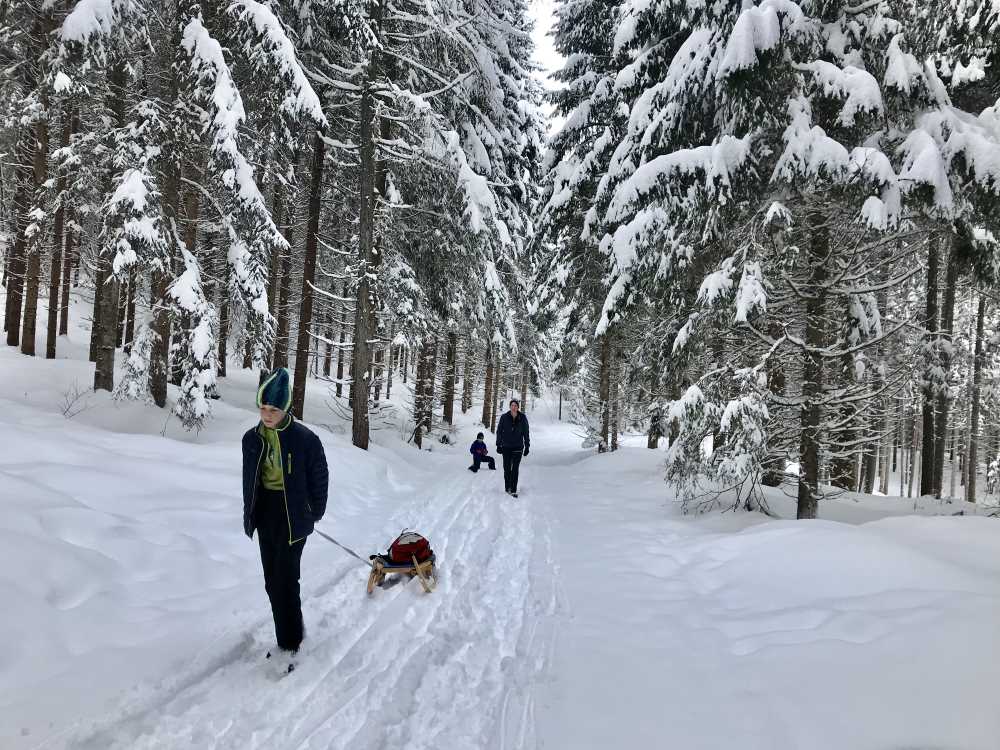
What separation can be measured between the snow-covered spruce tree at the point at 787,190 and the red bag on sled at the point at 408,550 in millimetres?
3980

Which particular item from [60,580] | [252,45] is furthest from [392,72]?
[60,580]

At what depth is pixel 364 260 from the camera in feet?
38.8

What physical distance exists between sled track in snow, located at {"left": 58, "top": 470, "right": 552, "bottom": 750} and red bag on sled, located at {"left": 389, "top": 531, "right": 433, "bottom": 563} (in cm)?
29

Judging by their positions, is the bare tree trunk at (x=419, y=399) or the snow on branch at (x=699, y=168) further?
the bare tree trunk at (x=419, y=399)

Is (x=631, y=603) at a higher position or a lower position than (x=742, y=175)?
lower

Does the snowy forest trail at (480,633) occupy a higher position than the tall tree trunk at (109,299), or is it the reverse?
the tall tree trunk at (109,299)

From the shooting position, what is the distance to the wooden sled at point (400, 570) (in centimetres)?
523

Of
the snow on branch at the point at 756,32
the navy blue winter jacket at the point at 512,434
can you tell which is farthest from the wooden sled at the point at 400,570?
the snow on branch at the point at 756,32

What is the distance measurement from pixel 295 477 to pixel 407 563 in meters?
2.05

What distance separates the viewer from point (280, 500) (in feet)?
12.7

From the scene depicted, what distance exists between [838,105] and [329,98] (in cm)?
1140

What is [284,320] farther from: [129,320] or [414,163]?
[129,320]

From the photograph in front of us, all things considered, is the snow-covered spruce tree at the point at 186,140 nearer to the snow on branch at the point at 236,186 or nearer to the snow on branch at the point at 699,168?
the snow on branch at the point at 236,186

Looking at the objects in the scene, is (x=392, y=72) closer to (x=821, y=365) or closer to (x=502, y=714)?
(x=821, y=365)
